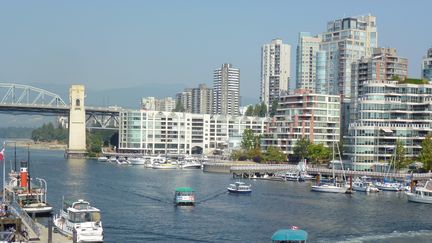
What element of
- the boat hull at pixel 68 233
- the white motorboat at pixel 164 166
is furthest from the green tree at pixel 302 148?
the boat hull at pixel 68 233

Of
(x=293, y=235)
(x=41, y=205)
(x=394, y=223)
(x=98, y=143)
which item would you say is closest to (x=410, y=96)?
(x=394, y=223)

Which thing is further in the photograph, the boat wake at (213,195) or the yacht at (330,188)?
the yacht at (330,188)

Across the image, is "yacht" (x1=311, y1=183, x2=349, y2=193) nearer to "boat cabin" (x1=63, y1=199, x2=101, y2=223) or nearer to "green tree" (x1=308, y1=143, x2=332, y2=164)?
"green tree" (x1=308, y1=143, x2=332, y2=164)

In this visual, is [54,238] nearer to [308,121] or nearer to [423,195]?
[423,195]

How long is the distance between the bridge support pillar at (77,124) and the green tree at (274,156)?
54.8m

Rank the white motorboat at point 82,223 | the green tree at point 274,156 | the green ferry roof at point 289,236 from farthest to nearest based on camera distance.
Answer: the green tree at point 274,156 < the white motorboat at point 82,223 < the green ferry roof at point 289,236

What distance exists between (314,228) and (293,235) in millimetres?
16389

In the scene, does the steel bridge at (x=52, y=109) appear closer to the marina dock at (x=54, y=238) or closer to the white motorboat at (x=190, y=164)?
the white motorboat at (x=190, y=164)

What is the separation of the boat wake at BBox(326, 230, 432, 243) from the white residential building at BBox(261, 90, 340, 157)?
6809 cm

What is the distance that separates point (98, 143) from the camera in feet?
547

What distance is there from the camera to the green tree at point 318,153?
4402 inches

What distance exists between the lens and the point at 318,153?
367ft

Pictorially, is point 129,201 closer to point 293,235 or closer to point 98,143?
point 293,235

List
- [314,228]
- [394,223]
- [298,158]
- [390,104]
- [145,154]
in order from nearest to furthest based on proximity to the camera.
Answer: [314,228]
[394,223]
[390,104]
[298,158]
[145,154]
